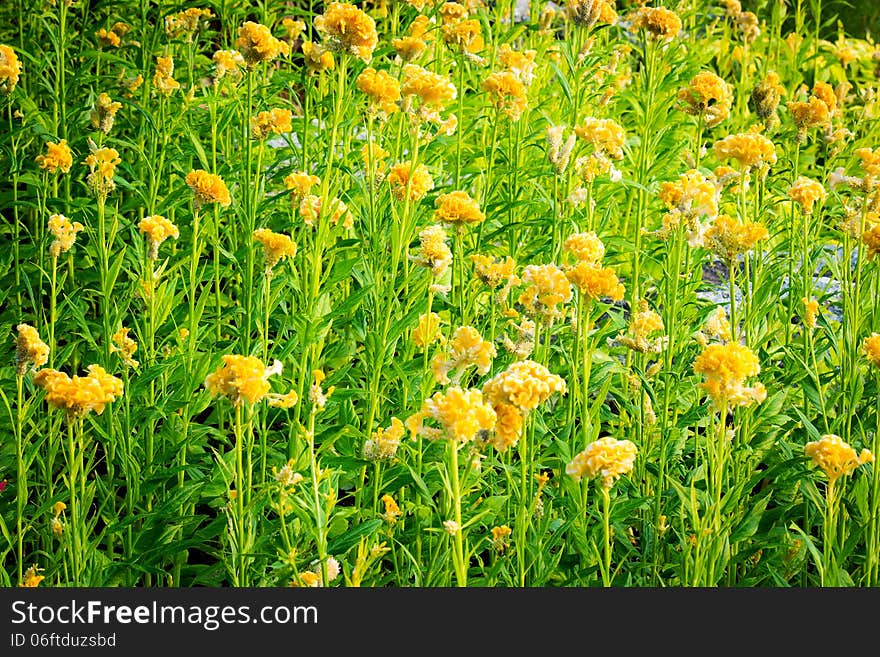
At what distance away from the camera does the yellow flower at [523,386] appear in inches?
54.9

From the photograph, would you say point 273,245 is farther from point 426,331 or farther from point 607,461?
point 607,461

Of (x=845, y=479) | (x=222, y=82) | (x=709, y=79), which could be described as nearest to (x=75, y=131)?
(x=222, y=82)

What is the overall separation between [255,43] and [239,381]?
3.07 feet

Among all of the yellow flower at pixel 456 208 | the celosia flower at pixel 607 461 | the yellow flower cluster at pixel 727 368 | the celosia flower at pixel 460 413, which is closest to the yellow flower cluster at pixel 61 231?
the yellow flower at pixel 456 208

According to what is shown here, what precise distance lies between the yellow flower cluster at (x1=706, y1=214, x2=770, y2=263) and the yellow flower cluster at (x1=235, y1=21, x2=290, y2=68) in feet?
3.20

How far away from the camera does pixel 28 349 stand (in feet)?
5.47

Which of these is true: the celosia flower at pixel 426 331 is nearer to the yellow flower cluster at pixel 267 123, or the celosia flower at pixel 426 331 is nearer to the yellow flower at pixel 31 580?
the yellow flower cluster at pixel 267 123

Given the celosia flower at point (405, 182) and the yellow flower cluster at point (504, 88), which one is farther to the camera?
the yellow flower cluster at point (504, 88)

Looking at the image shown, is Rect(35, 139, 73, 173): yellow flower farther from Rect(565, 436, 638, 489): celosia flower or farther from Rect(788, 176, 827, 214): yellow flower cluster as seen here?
Rect(788, 176, 827, 214): yellow flower cluster

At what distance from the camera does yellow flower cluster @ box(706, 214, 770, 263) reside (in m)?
1.80

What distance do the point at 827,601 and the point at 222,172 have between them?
1877 millimetres

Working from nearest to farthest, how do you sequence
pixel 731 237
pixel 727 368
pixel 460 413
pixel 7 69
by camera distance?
pixel 460 413
pixel 727 368
pixel 731 237
pixel 7 69

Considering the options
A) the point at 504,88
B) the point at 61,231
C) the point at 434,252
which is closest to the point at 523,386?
the point at 434,252

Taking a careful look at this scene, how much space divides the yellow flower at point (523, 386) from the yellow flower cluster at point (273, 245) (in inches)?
25.1
